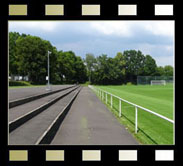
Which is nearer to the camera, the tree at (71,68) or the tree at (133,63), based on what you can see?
the tree at (133,63)

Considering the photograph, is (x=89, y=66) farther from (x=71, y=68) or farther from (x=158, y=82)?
(x=158, y=82)

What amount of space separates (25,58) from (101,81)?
3283 centimetres

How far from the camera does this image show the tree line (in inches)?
2753

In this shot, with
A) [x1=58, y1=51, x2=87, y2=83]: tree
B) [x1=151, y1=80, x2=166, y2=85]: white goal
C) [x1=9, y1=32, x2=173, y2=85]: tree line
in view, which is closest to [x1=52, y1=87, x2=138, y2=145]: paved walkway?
[x1=9, y1=32, x2=173, y2=85]: tree line

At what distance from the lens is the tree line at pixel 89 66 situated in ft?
229

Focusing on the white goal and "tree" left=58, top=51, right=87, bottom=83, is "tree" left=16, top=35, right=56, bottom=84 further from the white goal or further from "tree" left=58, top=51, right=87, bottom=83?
the white goal

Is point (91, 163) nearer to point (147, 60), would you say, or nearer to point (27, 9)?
point (27, 9)

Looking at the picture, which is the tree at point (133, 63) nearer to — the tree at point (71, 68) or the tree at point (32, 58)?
the tree at point (71, 68)

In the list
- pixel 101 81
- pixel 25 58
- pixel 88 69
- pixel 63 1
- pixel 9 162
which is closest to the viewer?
pixel 9 162

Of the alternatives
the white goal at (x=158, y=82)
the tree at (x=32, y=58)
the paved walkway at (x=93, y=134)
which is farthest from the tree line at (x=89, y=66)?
the paved walkway at (x=93, y=134)

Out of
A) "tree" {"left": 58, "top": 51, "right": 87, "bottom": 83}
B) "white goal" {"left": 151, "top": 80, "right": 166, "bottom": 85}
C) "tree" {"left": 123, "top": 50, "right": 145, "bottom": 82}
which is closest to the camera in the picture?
"white goal" {"left": 151, "top": 80, "right": 166, "bottom": 85}
